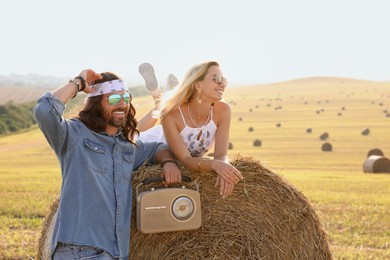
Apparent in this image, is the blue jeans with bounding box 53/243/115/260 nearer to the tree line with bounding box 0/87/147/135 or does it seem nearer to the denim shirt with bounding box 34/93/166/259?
the denim shirt with bounding box 34/93/166/259

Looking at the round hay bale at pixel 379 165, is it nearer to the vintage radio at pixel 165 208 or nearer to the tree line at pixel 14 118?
the vintage radio at pixel 165 208

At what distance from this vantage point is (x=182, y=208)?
4918 mm

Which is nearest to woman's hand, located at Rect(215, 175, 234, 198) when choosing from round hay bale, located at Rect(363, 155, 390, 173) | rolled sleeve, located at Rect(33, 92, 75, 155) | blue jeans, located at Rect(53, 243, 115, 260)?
blue jeans, located at Rect(53, 243, 115, 260)

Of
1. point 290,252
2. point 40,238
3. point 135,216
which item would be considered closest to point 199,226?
point 135,216

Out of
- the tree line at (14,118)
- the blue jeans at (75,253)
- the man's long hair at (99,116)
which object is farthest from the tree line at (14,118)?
the blue jeans at (75,253)

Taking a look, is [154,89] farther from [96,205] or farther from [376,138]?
[376,138]

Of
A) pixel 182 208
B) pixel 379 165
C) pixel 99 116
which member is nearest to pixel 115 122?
pixel 99 116

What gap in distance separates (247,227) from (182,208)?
888 mm

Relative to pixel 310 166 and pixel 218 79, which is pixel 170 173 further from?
pixel 310 166

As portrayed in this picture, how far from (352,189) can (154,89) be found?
9056 millimetres

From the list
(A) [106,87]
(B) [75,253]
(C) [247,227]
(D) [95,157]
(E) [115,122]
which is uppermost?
(A) [106,87]

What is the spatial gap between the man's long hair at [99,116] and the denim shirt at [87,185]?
5 cm

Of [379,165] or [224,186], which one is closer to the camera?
[224,186]

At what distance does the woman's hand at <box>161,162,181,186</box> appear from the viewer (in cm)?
499
